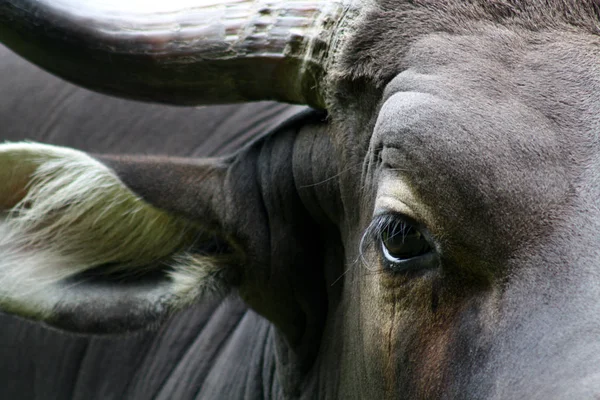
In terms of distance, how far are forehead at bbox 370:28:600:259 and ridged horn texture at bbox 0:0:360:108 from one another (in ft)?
1.89

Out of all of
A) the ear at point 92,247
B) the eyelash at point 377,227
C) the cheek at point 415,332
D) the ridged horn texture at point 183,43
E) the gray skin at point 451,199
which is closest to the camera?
the gray skin at point 451,199

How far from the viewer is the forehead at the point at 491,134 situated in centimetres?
247

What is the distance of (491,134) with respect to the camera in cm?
254

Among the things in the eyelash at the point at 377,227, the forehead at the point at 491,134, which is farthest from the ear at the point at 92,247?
the forehead at the point at 491,134

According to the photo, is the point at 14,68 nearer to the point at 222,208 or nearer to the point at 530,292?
the point at 222,208

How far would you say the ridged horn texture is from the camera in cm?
327

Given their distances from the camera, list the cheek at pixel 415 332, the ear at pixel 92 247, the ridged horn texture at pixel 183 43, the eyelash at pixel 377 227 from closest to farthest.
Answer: the cheek at pixel 415 332 < the eyelash at pixel 377 227 < the ridged horn texture at pixel 183 43 < the ear at pixel 92 247

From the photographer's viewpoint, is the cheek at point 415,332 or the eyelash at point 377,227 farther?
the eyelash at point 377,227

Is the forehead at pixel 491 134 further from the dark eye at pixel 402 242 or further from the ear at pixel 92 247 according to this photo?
the ear at pixel 92 247

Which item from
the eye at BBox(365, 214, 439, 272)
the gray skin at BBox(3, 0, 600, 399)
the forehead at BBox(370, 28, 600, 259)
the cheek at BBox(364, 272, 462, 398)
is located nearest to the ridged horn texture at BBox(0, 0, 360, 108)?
the gray skin at BBox(3, 0, 600, 399)

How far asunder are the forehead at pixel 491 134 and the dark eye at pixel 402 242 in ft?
0.23

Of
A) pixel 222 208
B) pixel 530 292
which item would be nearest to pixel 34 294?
pixel 222 208

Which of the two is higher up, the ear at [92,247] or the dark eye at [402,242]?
the dark eye at [402,242]

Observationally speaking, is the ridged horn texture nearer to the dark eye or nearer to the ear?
the ear
